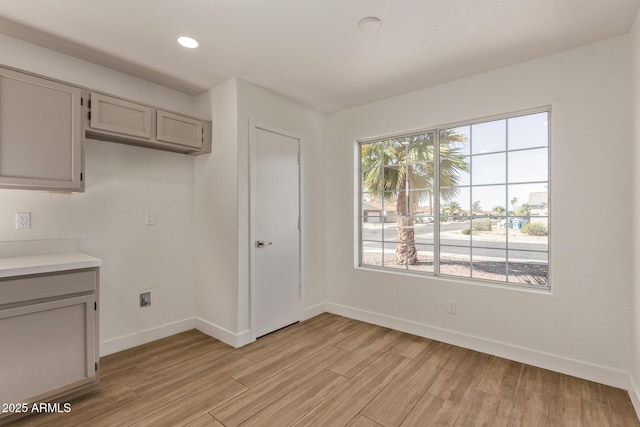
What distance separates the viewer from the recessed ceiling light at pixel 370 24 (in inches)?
79.4

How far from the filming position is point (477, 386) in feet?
7.38

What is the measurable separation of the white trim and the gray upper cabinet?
3.80m

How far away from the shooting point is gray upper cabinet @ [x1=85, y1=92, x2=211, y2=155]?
7.84ft

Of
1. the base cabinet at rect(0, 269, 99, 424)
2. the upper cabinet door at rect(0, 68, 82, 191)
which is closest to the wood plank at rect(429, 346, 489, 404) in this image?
the base cabinet at rect(0, 269, 99, 424)

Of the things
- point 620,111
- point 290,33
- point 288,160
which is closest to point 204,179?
point 288,160

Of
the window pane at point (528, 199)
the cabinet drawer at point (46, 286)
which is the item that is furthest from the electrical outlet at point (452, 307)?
the cabinet drawer at point (46, 286)

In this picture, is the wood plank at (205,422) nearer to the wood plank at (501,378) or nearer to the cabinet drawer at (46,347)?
the cabinet drawer at (46,347)

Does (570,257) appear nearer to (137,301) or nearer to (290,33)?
(290,33)

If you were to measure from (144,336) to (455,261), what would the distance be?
3.09 meters

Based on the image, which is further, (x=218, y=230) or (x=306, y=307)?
(x=306, y=307)

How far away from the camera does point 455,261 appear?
3064mm

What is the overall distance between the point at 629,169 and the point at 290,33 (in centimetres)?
258

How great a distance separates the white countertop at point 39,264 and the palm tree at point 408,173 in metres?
2.76

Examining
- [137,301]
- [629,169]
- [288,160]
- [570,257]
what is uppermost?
[288,160]
